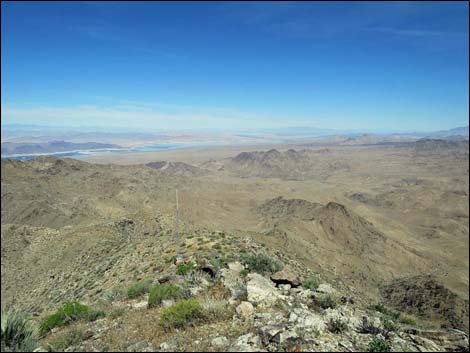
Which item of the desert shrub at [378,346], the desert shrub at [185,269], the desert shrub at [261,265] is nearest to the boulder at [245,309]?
the desert shrub at [378,346]

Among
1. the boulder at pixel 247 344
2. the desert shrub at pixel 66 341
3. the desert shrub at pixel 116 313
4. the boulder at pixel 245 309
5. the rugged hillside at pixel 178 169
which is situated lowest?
the rugged hillside at pixel 178 169

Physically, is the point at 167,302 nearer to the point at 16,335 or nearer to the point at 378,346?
the point at 16,335

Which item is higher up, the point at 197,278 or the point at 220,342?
the point at 220,342

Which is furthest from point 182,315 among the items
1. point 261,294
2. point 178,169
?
point 178,169

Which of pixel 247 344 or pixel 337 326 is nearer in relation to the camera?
Result: pixel 247 344

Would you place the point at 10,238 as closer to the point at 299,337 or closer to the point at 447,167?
the point at 299,337

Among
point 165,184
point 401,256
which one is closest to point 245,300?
point 401,256

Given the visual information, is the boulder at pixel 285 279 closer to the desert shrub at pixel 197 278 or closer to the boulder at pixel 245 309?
the desert shrub at pixel 197 278
